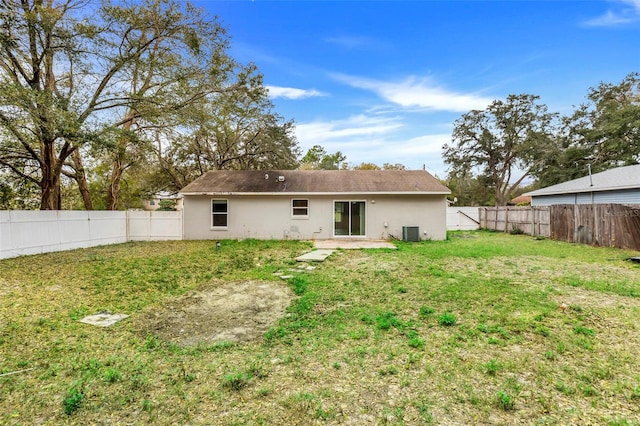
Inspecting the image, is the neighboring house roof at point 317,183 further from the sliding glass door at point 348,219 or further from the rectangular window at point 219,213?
the sliding glass door at point 348,219

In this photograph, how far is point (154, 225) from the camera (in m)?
13.9

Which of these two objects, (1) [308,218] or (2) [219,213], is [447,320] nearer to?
(1) [308,218]

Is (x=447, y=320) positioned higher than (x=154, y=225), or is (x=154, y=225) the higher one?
(x=154, y=225)

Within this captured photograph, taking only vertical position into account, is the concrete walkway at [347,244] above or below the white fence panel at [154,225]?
below

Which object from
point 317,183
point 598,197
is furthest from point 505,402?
point 598,197

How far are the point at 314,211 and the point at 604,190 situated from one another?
521 inches

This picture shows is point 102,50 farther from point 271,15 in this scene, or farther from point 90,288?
point 90,288

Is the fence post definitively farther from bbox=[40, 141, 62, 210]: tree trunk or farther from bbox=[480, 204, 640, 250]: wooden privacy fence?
bbox=[40, 141, 62, 210]: tree trunk

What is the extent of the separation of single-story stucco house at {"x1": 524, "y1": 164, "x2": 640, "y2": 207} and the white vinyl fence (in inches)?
764

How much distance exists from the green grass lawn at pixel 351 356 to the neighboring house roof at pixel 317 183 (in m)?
6.99

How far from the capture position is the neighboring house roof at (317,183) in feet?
43.0

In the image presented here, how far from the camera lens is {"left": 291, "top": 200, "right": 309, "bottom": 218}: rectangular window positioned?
13.4 metres

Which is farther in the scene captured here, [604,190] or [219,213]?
[219,213]

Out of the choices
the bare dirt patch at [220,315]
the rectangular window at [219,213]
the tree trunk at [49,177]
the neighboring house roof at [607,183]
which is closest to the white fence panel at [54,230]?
the tree trunk at [49,177]
